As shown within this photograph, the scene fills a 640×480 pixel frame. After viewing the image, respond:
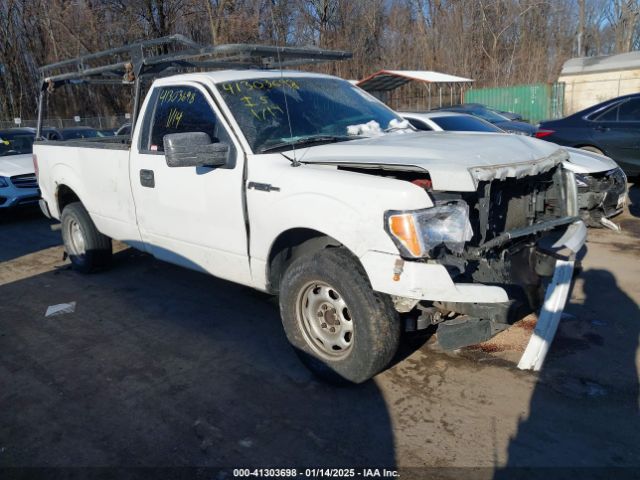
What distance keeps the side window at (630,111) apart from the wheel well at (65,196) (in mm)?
8535

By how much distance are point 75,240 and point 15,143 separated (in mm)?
6523

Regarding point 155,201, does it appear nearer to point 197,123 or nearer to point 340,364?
point 197,123

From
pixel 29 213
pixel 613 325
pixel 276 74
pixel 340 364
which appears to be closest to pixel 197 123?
pixel 276 74

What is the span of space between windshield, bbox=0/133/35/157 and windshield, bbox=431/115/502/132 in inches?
338

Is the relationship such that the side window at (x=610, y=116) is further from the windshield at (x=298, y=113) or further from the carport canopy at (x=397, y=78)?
the carport canopy at (x=397, y=78)

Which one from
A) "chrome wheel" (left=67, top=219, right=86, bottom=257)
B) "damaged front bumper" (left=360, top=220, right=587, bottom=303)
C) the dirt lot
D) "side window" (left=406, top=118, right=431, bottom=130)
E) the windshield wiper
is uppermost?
the windshield wiper

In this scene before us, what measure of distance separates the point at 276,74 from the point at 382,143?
4.59 feet

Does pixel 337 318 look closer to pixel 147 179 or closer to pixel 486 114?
pixel 147 179

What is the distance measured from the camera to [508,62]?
106 ft

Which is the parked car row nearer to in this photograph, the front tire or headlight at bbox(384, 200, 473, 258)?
the front tire

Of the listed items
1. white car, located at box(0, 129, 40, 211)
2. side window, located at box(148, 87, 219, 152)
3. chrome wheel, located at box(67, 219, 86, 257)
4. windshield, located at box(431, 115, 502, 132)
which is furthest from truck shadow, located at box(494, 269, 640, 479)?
white car, located at box(0, 129, 40, 211)

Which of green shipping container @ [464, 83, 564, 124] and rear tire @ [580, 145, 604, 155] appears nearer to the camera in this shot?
rear tire @ [580, 145, 604, 155]

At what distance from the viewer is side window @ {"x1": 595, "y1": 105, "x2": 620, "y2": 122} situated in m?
9.27

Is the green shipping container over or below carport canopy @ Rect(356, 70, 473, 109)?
below
